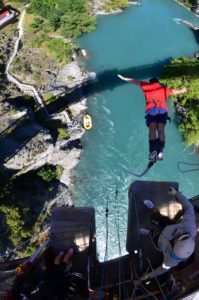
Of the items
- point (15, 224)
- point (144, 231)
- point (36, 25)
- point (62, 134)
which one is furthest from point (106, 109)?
point (144, 231)

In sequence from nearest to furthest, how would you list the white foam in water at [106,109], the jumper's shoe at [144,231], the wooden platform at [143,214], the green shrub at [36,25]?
the wooden platform at [143,214], the jumper's shoe at [144,231], the white foam in water at [106,109], the green shrub at [36,25]

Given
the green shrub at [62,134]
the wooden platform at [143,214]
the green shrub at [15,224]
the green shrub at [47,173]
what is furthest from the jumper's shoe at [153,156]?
the green shrub at [62,134]

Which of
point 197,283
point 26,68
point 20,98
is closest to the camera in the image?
point 197,283

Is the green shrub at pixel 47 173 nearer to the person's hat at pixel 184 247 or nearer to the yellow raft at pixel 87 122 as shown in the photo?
the yellow raft at pixel 87 122

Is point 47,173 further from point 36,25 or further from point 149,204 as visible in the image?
point 149,204

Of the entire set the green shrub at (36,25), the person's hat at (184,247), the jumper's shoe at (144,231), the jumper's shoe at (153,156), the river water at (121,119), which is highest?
the person's hat at (184,247)

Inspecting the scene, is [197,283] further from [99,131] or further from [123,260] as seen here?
[99,131]

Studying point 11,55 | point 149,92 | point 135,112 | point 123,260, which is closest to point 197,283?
point 123,260

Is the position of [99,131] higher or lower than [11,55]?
lower
